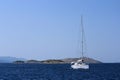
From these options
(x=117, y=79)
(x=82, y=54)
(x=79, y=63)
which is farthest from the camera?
(x=79, y=63)

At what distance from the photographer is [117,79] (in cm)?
8631

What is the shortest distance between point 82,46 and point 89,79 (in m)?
41.7

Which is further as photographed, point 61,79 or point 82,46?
point 82,46

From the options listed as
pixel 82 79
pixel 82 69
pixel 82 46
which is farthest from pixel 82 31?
pixel 82 79

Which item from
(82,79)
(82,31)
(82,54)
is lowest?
(82,79)

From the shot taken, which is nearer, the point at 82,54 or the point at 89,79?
the point at 89,79

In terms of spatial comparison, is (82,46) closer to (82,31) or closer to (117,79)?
(82,31)

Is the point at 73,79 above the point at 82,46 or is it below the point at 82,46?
below

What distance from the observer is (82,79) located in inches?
3472

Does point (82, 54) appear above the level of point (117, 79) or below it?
above

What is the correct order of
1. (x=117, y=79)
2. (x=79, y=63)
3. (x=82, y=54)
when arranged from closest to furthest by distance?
1. (x=117, y=79)
2. (x=82, y=54)
3. (x=79, y=63)

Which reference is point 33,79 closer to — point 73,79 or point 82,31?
point 73,79

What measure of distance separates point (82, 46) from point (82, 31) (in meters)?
9.10

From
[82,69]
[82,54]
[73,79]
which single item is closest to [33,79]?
[73,79]
